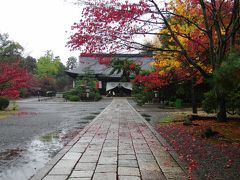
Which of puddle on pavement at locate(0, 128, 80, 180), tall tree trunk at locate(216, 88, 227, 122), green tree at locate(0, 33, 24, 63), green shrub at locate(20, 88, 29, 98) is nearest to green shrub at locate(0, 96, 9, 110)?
puddle on pavement at locate(0, 128, 80, 180)

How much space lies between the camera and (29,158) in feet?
21.1

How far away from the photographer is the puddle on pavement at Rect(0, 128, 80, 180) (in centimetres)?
522

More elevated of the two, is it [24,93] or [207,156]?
[24,93]

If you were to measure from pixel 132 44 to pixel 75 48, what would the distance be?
6.61 ft

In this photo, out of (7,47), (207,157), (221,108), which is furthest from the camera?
(7,47)

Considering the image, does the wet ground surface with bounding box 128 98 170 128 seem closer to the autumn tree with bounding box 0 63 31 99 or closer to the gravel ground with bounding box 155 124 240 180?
the gravel ground with bounding box 155 124 240 180

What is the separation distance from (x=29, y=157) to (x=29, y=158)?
0.09m

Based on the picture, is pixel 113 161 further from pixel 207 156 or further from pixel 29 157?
pixel 207 156

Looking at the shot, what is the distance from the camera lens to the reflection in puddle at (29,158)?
17.1ft

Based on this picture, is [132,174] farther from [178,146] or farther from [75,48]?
[75,48]

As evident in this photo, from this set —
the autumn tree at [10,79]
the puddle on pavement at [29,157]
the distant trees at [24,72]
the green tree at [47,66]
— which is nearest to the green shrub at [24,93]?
the distant trees at [24,72]

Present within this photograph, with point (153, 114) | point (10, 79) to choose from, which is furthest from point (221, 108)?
point (10, 79)

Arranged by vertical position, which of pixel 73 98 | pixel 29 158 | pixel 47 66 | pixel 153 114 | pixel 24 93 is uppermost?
pixel 47 66

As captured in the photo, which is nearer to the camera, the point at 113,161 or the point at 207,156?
the point at 113,161
